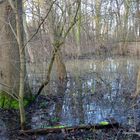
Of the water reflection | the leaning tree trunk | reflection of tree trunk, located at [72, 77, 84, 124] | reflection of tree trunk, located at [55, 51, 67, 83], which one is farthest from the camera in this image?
reflection of tree trunk, located at [55, 51, 67, 83]

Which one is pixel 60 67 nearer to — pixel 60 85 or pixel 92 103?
pixel 60 85

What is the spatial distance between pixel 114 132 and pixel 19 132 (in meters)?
1.77

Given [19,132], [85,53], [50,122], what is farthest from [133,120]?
[85,53]

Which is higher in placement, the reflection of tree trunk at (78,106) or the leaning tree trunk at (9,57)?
the leaning tree trunk at (9,57)

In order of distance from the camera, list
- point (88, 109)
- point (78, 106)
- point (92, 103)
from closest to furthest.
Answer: point (88, 109), point (78, 106), point (92, 103)

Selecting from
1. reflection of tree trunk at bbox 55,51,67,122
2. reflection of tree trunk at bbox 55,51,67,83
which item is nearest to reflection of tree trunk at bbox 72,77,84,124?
reflection of tree trunk at bbox 55,51,67,122

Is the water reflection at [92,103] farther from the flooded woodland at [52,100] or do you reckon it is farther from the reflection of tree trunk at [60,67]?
the reflection of tree trunk at [60,67]

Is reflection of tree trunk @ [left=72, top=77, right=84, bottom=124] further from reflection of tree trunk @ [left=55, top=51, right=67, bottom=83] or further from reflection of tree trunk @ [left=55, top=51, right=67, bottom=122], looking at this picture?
reflection of tree trunk @ [left=55, top=51, right=67, bottom=83]

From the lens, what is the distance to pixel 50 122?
22.0ft

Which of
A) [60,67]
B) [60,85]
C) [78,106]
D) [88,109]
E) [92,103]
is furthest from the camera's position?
[60,67]

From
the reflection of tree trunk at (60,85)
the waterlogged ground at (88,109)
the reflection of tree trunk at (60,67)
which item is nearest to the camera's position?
the waterlogged ground at (88,109)

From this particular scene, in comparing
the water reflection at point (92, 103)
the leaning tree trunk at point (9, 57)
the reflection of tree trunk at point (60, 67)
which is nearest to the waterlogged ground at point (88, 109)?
the water reflection at point (92, 103)

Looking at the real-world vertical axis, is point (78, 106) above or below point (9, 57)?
below

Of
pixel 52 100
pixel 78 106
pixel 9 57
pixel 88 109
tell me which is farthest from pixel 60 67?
pixel 88 109
